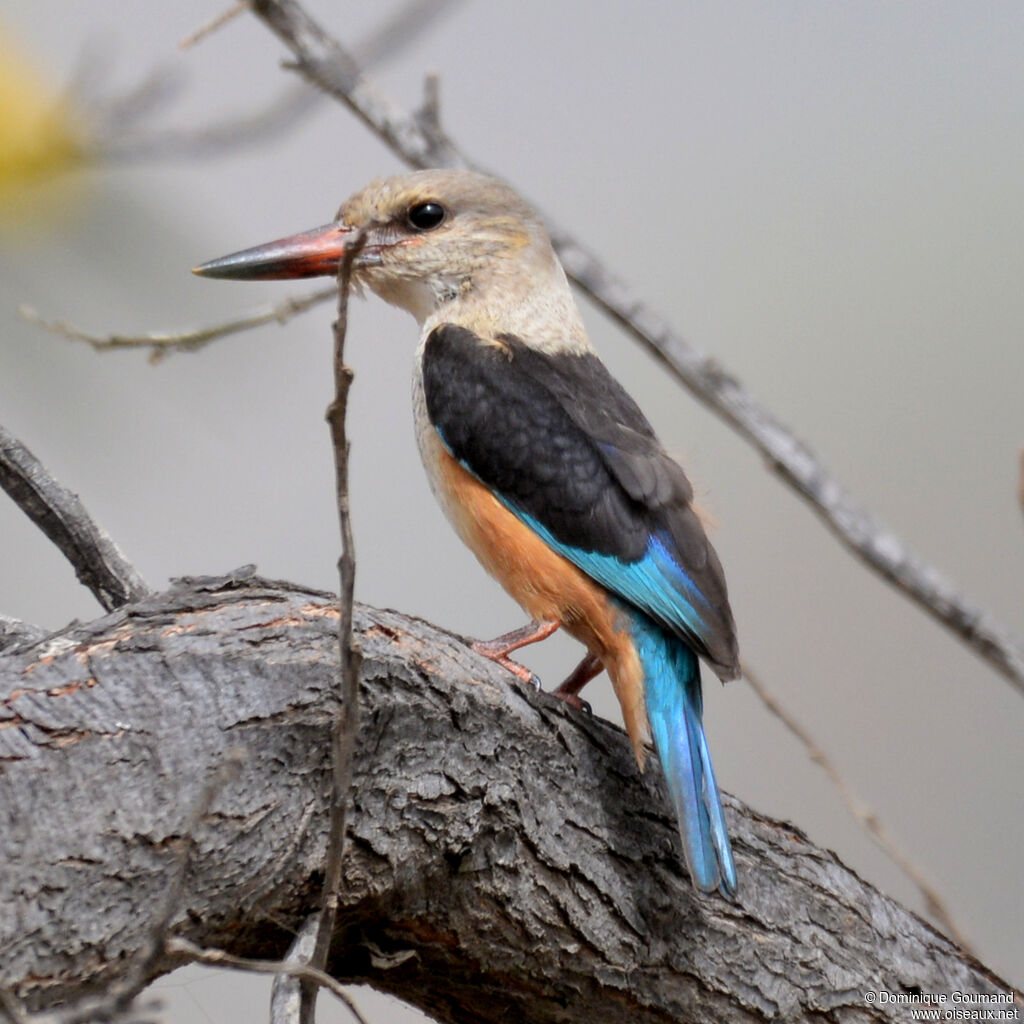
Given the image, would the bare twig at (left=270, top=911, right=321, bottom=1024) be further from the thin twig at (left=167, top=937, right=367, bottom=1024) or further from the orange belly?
the orange belly

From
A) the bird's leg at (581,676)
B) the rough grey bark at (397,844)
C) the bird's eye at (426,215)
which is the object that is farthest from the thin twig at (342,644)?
the bird's eye at (426,215)

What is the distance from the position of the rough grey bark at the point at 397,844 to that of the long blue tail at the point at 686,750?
0.10 metres

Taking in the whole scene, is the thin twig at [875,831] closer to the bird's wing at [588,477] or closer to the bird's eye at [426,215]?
the bird's wing at [588,477]

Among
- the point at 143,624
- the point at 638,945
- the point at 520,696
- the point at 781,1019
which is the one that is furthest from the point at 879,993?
the point at 143,624

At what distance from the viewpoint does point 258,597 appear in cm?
186

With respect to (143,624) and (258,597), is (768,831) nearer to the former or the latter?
(258,597)

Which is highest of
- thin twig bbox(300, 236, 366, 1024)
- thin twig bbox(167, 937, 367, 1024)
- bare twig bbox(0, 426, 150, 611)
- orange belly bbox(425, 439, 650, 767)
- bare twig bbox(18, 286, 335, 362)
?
bare twig bbox(18, 286, 335, 362)

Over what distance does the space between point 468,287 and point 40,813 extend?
5.49ft

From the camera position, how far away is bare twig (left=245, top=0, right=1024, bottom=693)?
113 inches

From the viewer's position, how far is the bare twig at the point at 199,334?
2.54 metres

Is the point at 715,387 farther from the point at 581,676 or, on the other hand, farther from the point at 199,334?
the point at 199,334

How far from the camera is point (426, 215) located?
2.86 metres

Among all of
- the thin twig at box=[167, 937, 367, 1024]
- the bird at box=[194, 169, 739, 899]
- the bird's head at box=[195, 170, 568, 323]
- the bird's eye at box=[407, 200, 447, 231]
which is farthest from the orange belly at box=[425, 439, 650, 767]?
the thin twig at box=[167, 937, 367, 1024]

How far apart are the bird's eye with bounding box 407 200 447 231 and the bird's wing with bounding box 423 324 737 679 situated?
397 mm
